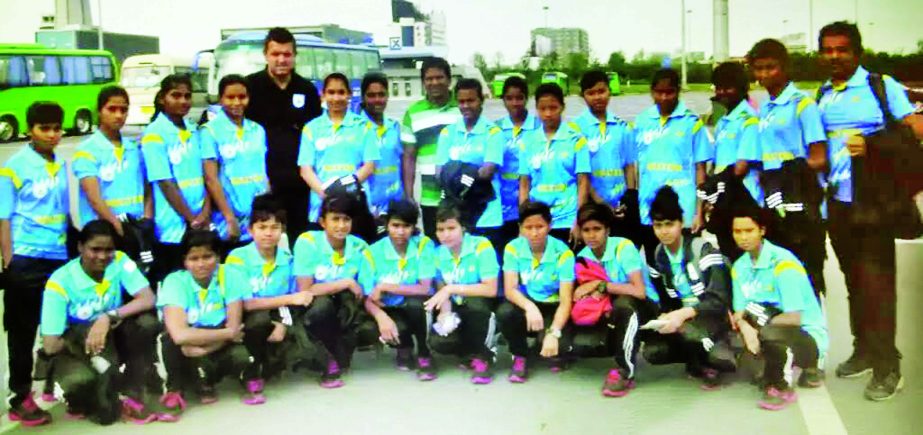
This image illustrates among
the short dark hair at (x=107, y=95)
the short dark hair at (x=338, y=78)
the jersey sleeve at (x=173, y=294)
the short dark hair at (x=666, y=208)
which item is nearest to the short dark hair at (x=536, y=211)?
the short dark hair at (x=666, y=208)

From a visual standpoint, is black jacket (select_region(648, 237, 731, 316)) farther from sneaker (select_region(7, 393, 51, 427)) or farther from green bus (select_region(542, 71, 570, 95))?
sneaker (select_region(7, 393, 51, 427))

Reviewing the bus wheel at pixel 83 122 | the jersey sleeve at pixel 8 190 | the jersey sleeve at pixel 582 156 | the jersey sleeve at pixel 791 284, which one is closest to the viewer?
the jersey sleeve at pixel 8 190

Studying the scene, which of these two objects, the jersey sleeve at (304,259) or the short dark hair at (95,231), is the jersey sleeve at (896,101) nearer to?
the jersey sleeve at (304,259)

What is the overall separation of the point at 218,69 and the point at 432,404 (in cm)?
142

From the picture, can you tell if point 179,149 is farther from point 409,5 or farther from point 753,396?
point 753,396

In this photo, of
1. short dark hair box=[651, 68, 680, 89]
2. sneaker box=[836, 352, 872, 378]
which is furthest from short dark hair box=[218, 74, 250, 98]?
sneaker box=[836, 352, 872, 378]

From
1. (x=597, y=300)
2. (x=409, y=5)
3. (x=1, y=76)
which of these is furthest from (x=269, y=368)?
(x=1, y=76)

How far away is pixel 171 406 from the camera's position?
10.1ft

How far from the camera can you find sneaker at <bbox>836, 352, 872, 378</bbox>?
3.27 metres

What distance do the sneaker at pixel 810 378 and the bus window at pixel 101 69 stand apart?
90.4 inches

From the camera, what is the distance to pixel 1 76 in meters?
3.91

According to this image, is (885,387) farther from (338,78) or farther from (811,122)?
(338,78)

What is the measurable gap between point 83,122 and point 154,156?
111 centimetres

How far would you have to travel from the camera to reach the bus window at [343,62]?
3668mm
